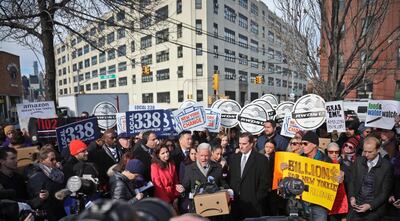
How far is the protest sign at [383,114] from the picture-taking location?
21.8 ft

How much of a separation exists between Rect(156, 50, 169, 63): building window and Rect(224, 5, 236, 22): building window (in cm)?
1095

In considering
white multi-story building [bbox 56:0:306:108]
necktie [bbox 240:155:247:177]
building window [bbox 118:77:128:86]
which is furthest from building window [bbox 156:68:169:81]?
necktie [bbox 240:155:247:177]

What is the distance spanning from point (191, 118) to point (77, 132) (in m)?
2.73

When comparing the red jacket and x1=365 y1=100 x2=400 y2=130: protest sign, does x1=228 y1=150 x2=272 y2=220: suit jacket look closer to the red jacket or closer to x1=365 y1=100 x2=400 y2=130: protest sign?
the red jacket

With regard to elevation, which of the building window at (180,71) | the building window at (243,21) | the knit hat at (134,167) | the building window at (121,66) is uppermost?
the building window at (243,21)

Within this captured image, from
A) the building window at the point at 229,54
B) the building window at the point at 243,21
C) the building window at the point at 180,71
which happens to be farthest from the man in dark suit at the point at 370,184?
the building window at the point at 243,21

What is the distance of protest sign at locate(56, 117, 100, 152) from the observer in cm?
597

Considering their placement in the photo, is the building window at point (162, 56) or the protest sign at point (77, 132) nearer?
the protest sign at point (77, 132)

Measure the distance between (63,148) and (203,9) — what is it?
1504 inches

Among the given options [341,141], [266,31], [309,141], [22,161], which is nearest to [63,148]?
[22,161]

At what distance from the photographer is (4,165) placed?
12.2ft

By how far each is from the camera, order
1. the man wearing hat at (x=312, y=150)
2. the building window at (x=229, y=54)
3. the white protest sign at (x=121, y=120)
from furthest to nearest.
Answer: the building window at (x=229, y=54) < the white protest sign at (x=121, y=120) < the man wearing hat at (x=312, y=150)

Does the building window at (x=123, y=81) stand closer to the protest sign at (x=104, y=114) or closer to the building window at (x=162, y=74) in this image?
the building window at (x=162, y=74)

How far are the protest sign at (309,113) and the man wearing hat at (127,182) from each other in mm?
4388
